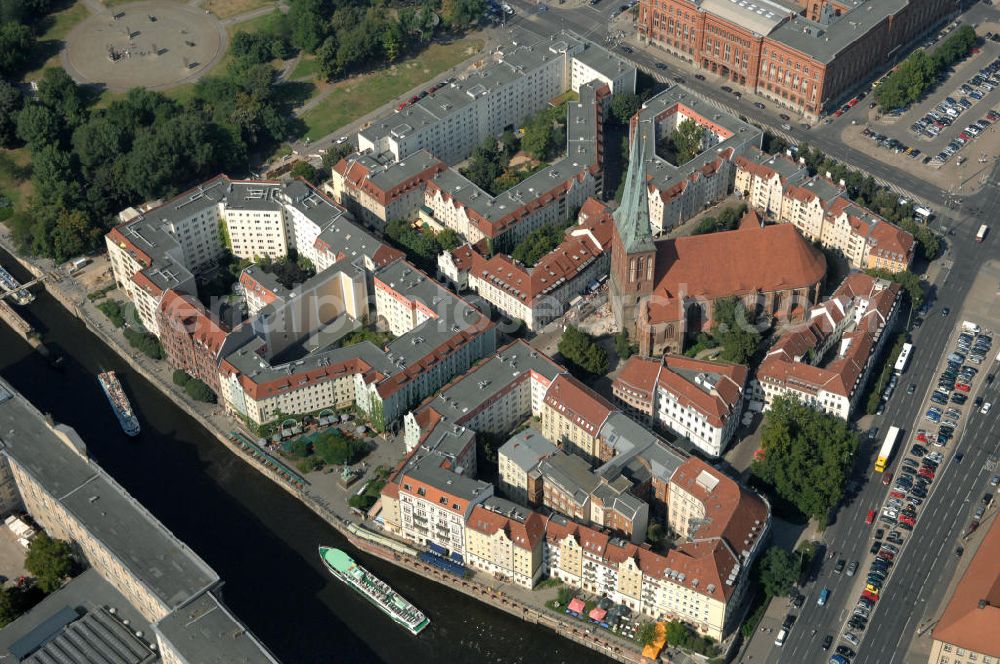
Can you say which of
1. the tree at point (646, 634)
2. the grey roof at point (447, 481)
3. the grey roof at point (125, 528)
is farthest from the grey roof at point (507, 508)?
the grey roof at point (125, 528)

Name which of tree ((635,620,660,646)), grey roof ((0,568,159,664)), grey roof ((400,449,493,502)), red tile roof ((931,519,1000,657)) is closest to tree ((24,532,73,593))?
grey roof ((0,568,159,664))

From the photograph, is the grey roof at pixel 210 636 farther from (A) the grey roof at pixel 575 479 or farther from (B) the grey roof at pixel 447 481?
(A) the grey roof at pixel 575 479

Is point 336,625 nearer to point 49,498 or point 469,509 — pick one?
point 469,509

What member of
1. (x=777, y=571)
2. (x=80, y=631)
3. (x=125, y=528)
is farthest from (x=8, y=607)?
(x=777, y=571)

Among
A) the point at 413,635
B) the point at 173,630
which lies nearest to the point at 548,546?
the point at 413,635

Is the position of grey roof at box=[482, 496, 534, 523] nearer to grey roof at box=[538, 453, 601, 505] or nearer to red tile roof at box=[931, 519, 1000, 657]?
grey roof at box=[538, 453, 601, 505]

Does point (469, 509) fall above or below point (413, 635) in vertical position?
above
